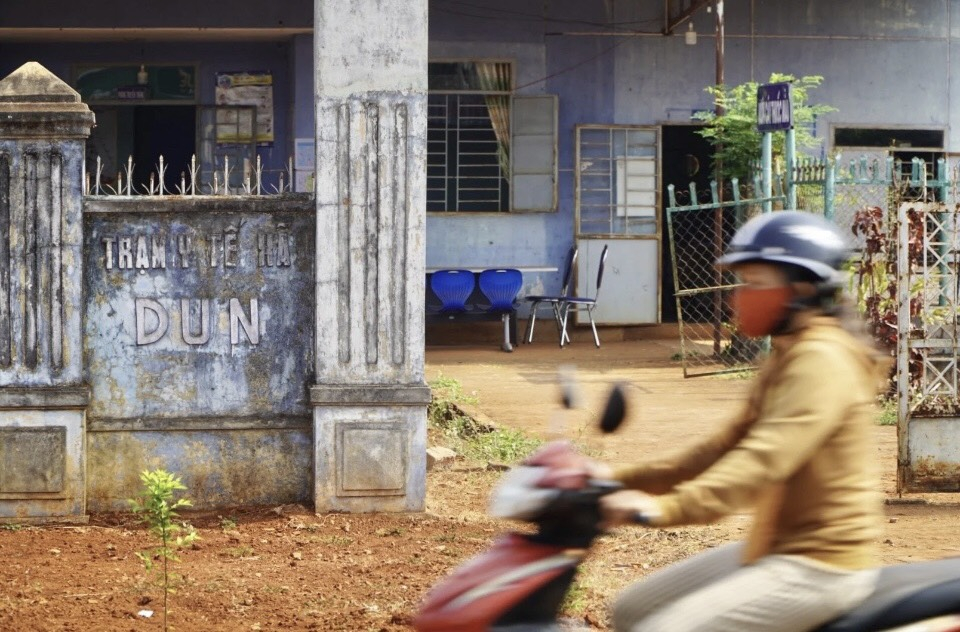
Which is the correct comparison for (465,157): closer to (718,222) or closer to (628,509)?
(718,222)

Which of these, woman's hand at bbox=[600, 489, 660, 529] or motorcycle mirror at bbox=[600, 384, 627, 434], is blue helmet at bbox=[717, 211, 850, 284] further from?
woman's hand at bbox=[600, 489, 660, 529]

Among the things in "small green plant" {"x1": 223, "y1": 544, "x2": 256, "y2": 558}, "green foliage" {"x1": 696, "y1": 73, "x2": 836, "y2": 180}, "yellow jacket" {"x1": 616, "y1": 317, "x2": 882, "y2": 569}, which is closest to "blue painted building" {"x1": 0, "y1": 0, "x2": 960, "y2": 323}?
"green foliage" {"x1": 696, "y1": 73, "x2": 836, "y2": 180}

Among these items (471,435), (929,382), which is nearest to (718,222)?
(471,435)

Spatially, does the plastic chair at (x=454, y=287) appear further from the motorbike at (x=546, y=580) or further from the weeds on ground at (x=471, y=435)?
the motorbike at (x=546, y=580)

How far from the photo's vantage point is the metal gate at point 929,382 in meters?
7.17

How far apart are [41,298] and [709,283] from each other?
34.1 feet

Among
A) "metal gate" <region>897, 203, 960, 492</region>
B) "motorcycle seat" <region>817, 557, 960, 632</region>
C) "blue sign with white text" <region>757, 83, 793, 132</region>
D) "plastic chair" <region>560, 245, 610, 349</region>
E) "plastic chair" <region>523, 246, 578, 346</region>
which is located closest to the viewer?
"motorcycle seat" <region>817, 557, 960, 632</region>

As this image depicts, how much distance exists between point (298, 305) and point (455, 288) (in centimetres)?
754

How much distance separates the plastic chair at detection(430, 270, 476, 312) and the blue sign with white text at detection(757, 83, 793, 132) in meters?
3.67

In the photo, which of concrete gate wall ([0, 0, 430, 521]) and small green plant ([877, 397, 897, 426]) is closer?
concrete gate wall ([0, 0, 430, 521])

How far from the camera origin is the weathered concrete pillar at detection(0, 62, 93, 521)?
6672 mm

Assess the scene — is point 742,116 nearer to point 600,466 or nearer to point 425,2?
point 425,2

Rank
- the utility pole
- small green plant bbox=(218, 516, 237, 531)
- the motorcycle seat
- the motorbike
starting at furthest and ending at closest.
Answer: the utility pole → small green plant bbox=(218, 516, 237, 531) → the motorcycle seat → the motorbike

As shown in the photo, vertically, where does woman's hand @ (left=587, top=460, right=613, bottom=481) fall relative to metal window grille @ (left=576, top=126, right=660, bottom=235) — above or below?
below
